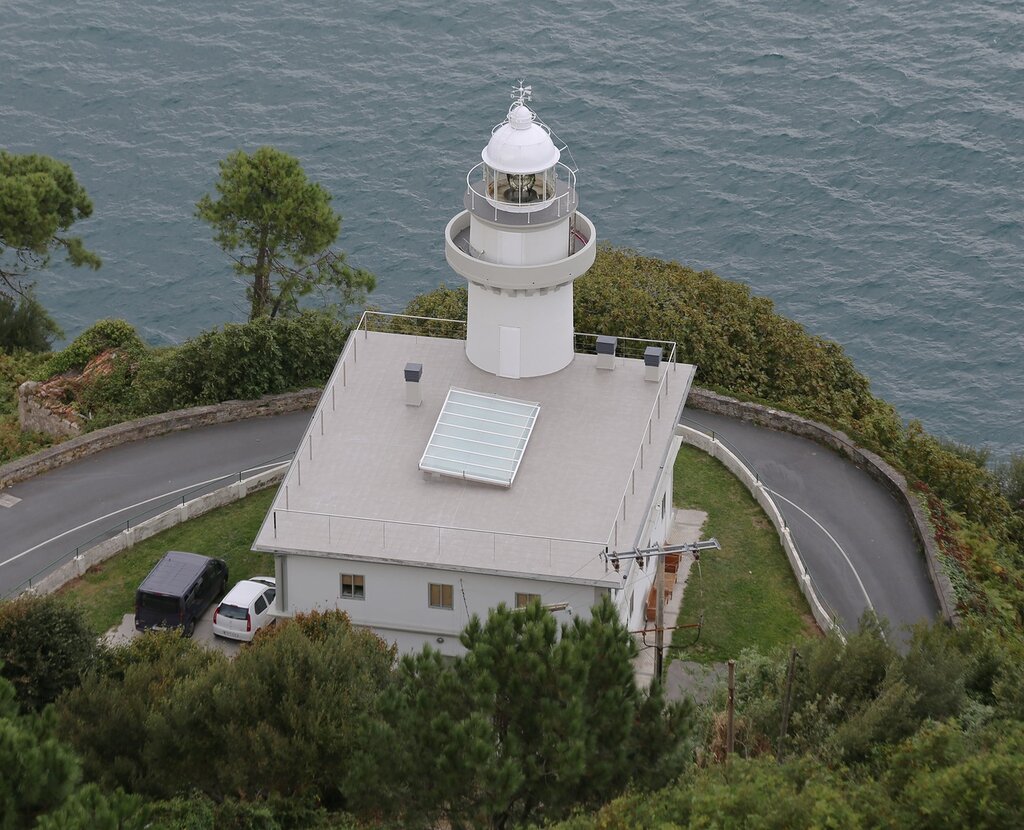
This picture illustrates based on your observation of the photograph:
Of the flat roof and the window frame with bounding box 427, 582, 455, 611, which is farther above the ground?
the flat roof

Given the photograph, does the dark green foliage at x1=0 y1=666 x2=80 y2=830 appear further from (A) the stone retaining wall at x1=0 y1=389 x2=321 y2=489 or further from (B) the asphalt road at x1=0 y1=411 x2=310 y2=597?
(A) the stone retaining wall at x1=0 y1=389 x2=321 y2=489

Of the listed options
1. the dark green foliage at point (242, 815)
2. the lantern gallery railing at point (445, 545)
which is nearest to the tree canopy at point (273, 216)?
the lantern gallery railing at point (445, 545)

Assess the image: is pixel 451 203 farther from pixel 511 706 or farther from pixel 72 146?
pixel 511 706

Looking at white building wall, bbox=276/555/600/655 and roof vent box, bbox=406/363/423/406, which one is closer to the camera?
white building wall, bbox=276/555/600/655

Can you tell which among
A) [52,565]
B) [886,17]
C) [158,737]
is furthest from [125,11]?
[158,737]

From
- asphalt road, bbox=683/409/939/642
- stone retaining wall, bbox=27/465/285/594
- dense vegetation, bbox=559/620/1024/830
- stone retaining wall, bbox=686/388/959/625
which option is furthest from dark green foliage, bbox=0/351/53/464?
dense vegetation, bbox=559/620/1024/830

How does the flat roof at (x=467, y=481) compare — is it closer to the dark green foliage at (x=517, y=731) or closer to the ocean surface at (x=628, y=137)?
the dark green foliage at (x=517, y=731)
